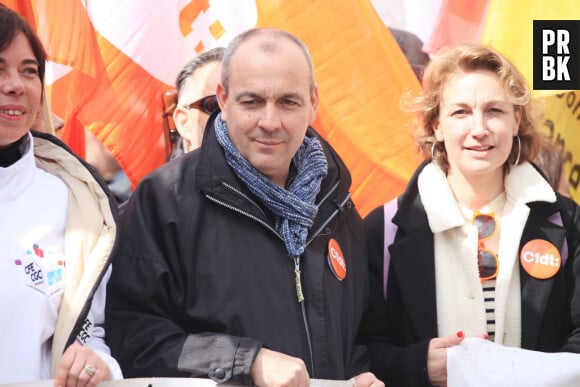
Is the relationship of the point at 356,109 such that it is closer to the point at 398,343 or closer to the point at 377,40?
the point at 377,40

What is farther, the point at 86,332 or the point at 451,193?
the point at 451,193

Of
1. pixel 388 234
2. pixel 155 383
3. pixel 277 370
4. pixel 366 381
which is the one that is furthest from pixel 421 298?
pixel 155 383

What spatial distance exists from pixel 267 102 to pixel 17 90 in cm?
82

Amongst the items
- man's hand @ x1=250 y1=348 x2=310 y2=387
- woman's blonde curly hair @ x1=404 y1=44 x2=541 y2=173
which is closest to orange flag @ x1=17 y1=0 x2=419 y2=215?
woman's blonde curly hair @ x1=404 y1=44 x2=541 y2=173

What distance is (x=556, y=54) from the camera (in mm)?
5176

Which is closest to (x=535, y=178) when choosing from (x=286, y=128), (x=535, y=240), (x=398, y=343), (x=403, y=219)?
(x=535, y=240)

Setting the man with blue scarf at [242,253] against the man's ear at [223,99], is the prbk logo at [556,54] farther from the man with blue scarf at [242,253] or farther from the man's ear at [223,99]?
the man's ear at [223,99]

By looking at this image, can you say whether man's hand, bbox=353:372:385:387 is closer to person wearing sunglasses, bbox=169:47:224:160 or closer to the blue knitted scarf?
the blue knitted scarf

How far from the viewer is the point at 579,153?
202 inches

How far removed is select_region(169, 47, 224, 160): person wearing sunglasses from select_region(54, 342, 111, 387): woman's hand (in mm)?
2036

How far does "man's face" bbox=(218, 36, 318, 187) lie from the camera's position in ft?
11.6

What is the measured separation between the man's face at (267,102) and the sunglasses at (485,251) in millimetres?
947

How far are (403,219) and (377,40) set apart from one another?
1398 millimetres

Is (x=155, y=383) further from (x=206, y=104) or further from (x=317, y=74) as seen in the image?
(x=317, y=74)
